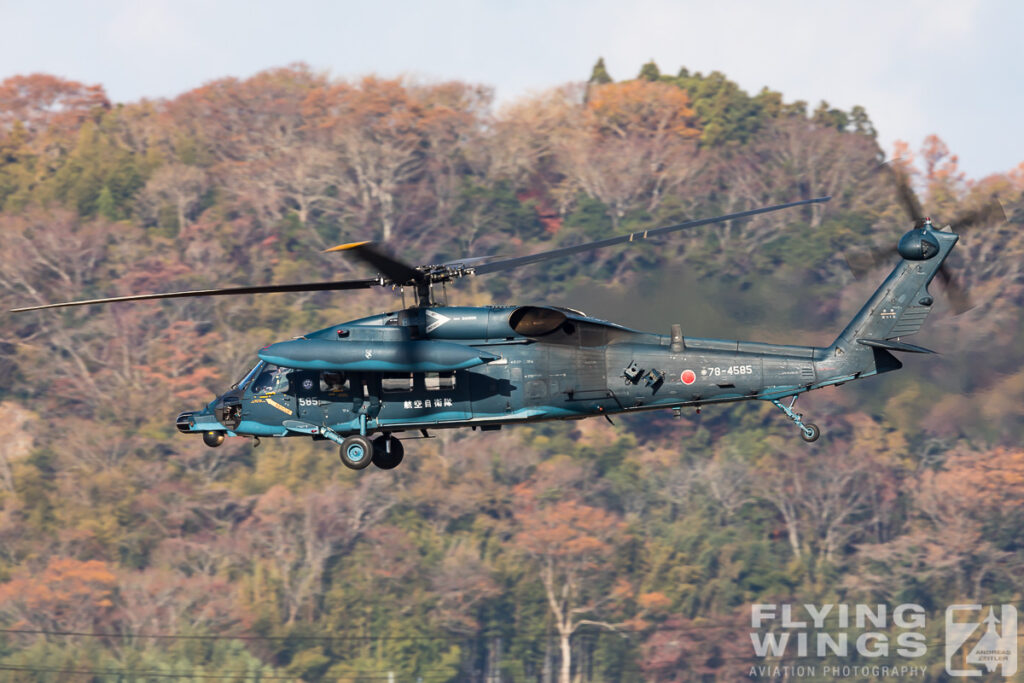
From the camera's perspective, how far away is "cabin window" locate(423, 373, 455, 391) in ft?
82.7

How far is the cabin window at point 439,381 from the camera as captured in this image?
25203 millimetres

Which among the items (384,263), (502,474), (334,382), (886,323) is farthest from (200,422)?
(502,474)

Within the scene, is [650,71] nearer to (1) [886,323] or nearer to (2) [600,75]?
(2) [600,75]

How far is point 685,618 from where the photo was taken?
2992 inches

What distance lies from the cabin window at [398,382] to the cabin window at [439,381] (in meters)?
0.28

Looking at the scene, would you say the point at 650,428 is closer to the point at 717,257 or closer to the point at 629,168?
the point at 717,257

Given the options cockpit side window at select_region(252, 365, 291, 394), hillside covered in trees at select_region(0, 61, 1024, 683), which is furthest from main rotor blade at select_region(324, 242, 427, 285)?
hillside covered in trees at select_region(0, 61, 1024, 683)

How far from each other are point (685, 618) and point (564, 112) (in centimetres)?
4536

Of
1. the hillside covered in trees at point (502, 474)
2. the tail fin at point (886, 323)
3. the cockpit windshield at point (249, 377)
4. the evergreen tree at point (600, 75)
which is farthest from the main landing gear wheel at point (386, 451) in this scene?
the evergreen tree at point (600, 75)

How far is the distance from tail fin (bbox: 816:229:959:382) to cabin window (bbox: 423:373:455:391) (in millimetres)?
6301

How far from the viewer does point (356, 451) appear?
25.5 m

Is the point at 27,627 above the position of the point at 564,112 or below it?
below

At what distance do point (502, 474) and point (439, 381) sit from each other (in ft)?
188

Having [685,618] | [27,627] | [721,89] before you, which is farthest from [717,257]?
[27,627]
